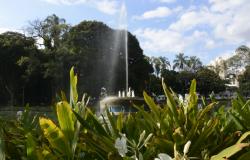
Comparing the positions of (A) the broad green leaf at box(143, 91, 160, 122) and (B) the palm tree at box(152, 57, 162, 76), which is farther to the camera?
(B) the palm tree at box(152, 57, 162, 76)

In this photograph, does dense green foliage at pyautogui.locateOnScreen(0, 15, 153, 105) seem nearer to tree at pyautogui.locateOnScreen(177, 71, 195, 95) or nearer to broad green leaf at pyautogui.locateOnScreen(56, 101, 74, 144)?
tree at pyautogui.locateOnScreen(177, 71, 195, 95)

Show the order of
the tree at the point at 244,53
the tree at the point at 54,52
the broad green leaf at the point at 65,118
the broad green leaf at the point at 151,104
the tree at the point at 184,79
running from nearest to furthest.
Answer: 1. the broad green leaf at the point at 65,118
2. the broad green leaf at the point at 151,104
3. the tree at the point at 54,52
4. the tree at the point at 244,53
5. the tree at the point at 184,79

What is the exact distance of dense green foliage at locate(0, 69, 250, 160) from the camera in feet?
4.89

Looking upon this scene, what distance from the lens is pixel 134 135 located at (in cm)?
194

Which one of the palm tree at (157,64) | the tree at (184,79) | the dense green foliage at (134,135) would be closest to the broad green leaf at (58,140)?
the dense green foliage at (134,135)

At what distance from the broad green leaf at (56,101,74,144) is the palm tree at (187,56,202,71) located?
98684 mm

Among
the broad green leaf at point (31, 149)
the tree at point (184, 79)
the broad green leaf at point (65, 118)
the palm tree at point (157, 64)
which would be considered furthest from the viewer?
the palm tree at point (157, 64)

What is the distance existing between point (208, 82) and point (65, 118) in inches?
3336

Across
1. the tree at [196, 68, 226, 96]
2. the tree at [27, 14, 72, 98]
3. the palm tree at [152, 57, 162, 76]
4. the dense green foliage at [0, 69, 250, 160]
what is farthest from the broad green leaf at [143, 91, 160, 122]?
the palm tree at [152, 57, 162, 76]

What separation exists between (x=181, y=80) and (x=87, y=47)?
38167 millimetres

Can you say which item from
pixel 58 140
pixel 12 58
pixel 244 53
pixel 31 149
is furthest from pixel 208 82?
pixel 31 149

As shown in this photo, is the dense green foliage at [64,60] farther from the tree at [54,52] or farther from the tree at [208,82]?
the tree at [208,82]

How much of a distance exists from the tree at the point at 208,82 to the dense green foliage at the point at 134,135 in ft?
271

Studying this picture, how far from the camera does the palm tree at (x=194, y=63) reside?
10022 cm
